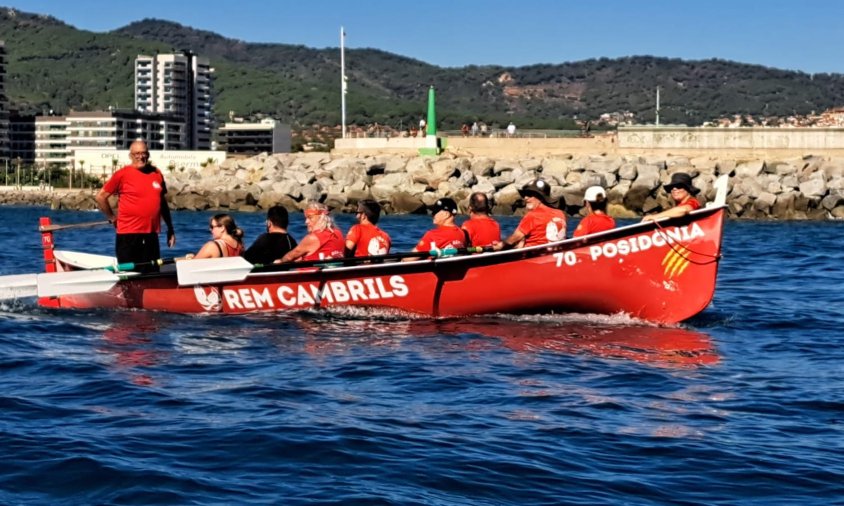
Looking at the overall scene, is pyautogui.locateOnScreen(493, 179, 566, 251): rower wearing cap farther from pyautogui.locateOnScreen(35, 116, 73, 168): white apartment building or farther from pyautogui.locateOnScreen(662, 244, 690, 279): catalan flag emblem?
pyautogui.locateOnScreen(35, 116, 73, 168): white apartment building

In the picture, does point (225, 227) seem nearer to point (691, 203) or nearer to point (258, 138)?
point (691, 203)

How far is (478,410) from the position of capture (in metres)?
9.92

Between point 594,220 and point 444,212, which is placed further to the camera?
point 444,212

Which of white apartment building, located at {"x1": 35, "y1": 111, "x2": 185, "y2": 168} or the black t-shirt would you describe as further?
white apartment building, located at {"x1": 35, "y1": 111, "x2": 185, "y2": 168}

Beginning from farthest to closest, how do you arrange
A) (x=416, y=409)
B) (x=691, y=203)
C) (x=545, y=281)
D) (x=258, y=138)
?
(x=258, y=138) → (x=545, y=281) → (x=691, y=203) → (x=416, y=409)

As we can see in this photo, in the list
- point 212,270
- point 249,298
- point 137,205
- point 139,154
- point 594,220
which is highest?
point 139,154

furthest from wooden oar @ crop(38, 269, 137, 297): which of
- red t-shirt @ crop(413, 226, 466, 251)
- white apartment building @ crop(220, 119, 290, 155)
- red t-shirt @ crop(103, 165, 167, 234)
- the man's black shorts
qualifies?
white apartment building @ crop(220, 119, 290, 155)

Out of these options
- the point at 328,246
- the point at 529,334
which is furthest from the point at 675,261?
the point at 328,246

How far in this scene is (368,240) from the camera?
602 inches

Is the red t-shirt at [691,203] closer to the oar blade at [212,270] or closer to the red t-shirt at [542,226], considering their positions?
the red t-shirt at [542,226]

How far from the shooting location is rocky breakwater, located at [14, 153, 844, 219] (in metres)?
→ 48.1

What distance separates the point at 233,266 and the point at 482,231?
3.10 m

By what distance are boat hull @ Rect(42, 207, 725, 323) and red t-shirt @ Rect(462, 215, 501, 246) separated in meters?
1.15

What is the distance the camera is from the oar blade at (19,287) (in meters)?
15.5
